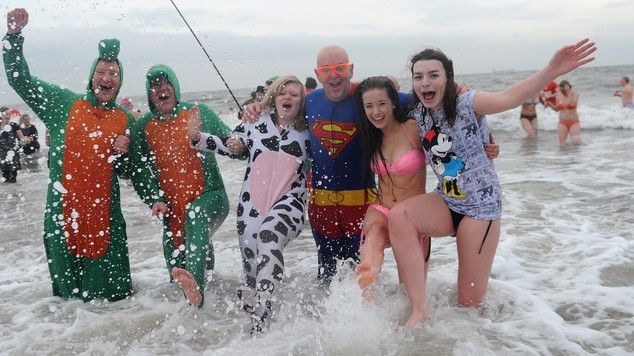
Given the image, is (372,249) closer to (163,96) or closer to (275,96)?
(275,96)

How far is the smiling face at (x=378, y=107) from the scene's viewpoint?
3.99 meters

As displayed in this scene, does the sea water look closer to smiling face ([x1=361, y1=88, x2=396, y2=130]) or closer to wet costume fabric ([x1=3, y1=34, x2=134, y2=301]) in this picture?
wet costume fabric ([x1=3, y1=34, x2=134, y2=301])

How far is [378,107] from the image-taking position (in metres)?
3.99

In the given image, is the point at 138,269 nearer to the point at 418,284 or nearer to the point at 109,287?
the point at 109,287

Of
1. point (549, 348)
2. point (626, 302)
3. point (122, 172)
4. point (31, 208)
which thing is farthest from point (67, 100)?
point (31, 208)

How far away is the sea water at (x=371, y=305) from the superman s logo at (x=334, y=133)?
996 mm

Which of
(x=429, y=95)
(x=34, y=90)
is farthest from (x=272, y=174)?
(x=34, y=90)

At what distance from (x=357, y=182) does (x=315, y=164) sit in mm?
359

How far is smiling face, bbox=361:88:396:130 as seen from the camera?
3992 mm

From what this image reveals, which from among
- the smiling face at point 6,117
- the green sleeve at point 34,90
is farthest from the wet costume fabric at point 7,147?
the green sleeve at point 34,90

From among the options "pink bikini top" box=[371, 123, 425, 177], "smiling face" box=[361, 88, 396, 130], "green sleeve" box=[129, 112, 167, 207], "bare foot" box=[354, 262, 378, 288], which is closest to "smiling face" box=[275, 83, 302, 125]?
"smiling face" box=[361, 88, 396, 130]

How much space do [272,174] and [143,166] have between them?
1.23 m

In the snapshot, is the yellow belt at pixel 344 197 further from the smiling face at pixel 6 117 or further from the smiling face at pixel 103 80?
the smiling face at pixel 6 117

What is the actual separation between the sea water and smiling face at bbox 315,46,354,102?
1.40m
